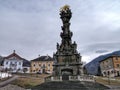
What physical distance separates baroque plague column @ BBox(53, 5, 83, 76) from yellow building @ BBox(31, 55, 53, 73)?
56.6m

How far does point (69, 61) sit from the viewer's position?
150ft

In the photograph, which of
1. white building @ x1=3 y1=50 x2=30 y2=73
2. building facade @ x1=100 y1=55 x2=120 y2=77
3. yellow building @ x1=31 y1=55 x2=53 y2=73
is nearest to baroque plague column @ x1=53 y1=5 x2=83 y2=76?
building facade @ x1=100 y1=55 x2=120 y2=77

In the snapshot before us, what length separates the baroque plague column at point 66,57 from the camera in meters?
45.0

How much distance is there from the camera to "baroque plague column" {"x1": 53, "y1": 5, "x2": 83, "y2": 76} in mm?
44969

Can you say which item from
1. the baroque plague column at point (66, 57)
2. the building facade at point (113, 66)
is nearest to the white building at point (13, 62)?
the building facade at point (113, 66)

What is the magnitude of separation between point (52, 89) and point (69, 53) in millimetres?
15097

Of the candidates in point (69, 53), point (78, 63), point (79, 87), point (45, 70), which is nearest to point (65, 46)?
point (69, 53)

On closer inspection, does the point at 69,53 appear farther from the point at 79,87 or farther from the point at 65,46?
the point at 79,87

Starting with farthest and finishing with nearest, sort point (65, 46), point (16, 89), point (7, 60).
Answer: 1. point (7, 60)
2. point (65, 46)
3. point (16, 89)

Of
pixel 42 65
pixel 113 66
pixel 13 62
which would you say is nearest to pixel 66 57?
pixel 113 66

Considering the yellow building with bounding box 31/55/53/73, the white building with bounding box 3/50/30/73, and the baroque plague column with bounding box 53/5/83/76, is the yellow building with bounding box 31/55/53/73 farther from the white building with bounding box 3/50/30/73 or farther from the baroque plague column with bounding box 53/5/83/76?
the baroque plague column with bounding box 53/5/83/76

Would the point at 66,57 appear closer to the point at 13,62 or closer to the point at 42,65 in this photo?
the point at 42,65

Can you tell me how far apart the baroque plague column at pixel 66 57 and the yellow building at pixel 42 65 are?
56600mm

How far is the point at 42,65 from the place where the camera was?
342 feet
